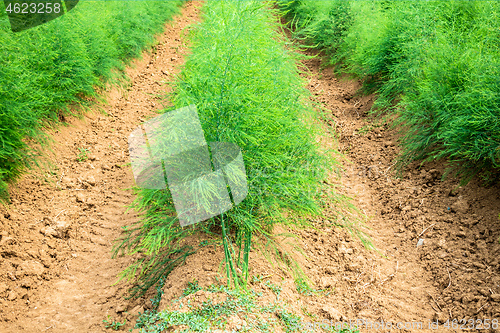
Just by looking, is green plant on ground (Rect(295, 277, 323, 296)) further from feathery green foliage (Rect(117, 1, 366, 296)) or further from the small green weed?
feathery green foliage (Rect(117, 1, 366, 296))

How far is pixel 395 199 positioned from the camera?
3.71 metres

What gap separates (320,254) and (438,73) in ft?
7.88

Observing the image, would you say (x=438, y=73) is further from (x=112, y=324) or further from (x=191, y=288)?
(x=112, y=324)

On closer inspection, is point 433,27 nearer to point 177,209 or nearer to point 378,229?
point 378,229

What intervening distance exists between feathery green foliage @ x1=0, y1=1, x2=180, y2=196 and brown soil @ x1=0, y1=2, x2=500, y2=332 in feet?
1.12

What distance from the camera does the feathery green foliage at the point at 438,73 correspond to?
10.6 feet

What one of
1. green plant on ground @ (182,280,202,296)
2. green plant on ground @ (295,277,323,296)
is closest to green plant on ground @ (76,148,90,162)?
green plant on ground @ (182,280,202,296)

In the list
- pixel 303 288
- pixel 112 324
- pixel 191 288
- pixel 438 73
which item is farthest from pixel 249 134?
pixel 438 73

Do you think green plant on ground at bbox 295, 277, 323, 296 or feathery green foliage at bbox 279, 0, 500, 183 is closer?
green plant on ground at bbox 295, 277, 323, 296

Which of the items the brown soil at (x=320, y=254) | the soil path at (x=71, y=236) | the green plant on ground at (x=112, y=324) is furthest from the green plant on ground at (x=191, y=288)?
the green plant on ground at (x=112, y=324)

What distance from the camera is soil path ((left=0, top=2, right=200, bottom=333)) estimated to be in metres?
2.74

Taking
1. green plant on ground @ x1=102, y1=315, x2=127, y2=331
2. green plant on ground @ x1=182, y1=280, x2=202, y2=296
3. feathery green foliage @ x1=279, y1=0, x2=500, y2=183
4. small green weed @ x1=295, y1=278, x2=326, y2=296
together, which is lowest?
small green weed @ x1=295, y1=278, x2=326, y2=296

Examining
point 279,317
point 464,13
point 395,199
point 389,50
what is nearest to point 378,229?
point 395,199

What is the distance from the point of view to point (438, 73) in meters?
3.80
